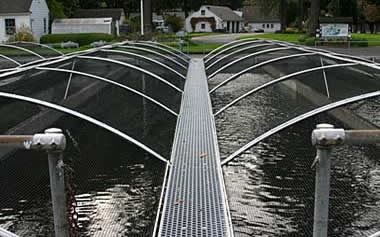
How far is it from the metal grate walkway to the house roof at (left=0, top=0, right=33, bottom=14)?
30.3 meters

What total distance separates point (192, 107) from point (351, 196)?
523 centimetres

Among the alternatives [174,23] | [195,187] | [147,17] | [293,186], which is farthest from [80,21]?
[293,186]

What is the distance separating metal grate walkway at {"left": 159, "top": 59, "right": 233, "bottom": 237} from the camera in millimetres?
4156

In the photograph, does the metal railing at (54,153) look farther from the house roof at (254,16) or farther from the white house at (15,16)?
the house roof at (254,16)

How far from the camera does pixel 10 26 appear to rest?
35.5 meters

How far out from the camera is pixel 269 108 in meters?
9.58

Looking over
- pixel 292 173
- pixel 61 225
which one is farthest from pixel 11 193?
pixel 292 173

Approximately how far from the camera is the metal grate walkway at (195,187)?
416 centimetres

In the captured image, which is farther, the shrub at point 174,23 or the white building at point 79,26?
the shrub at point 174,23

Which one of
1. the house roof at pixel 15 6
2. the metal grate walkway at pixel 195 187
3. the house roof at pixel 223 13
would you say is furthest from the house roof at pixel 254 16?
the metal grate walkway at pixel 195 187

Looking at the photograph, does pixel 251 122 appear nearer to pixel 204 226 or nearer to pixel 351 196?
pixel 351 196

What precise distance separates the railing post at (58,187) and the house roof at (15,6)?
35390mm

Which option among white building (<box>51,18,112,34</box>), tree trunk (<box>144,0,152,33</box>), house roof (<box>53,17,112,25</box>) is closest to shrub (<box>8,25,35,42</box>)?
white building (<box>51,18,112,34</box>)

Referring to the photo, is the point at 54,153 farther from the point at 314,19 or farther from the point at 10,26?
the point at 10,26
